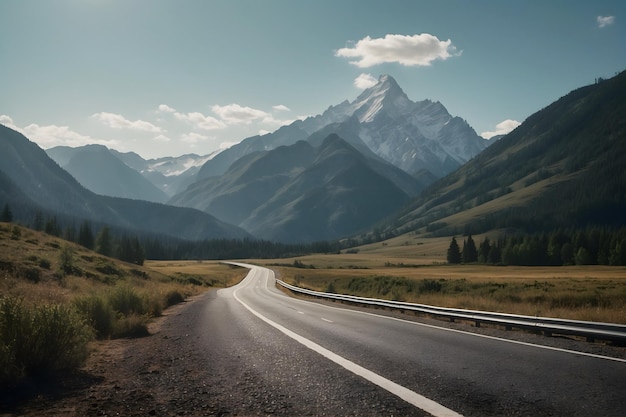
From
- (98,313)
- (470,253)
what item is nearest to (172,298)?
(98,313)

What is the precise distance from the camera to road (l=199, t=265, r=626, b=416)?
19.5 ft

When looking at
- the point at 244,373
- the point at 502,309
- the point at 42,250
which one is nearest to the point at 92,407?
the point at 244,373

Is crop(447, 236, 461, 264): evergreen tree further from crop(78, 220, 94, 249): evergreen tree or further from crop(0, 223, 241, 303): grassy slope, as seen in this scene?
crop(0, 223, 241, 303): grassy slope

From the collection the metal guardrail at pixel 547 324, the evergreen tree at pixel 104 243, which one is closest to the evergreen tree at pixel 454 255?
the evergreen tree at pixel 104 243

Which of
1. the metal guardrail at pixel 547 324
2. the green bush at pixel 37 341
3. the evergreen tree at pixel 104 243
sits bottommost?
the metal guardrail at pixel 547 324

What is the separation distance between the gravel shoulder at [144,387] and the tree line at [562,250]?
113m

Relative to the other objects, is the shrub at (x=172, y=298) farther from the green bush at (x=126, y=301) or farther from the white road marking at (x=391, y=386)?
the white road marking at (x=391, y=386)

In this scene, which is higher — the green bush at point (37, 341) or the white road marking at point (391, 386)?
the green bush at point (37, 341)

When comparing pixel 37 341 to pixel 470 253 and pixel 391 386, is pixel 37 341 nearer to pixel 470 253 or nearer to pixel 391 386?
pixel 391 386

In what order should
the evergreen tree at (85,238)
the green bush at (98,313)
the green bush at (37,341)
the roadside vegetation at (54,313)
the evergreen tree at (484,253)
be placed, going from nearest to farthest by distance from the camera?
the green bush at (37,341) < the roadside vegetation at (54,313) < the green bush at (98,313) < the evergreen tree at (85,238) < the evergreen tree at (484,253)

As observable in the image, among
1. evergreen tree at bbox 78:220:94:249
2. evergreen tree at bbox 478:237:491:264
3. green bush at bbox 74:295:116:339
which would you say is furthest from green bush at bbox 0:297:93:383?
evergreen tree at bbox 478:237:491:264

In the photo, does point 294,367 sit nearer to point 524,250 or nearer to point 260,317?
point 260,317

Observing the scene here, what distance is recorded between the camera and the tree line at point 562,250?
10450cm

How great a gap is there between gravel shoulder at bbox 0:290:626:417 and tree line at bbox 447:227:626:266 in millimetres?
112601
